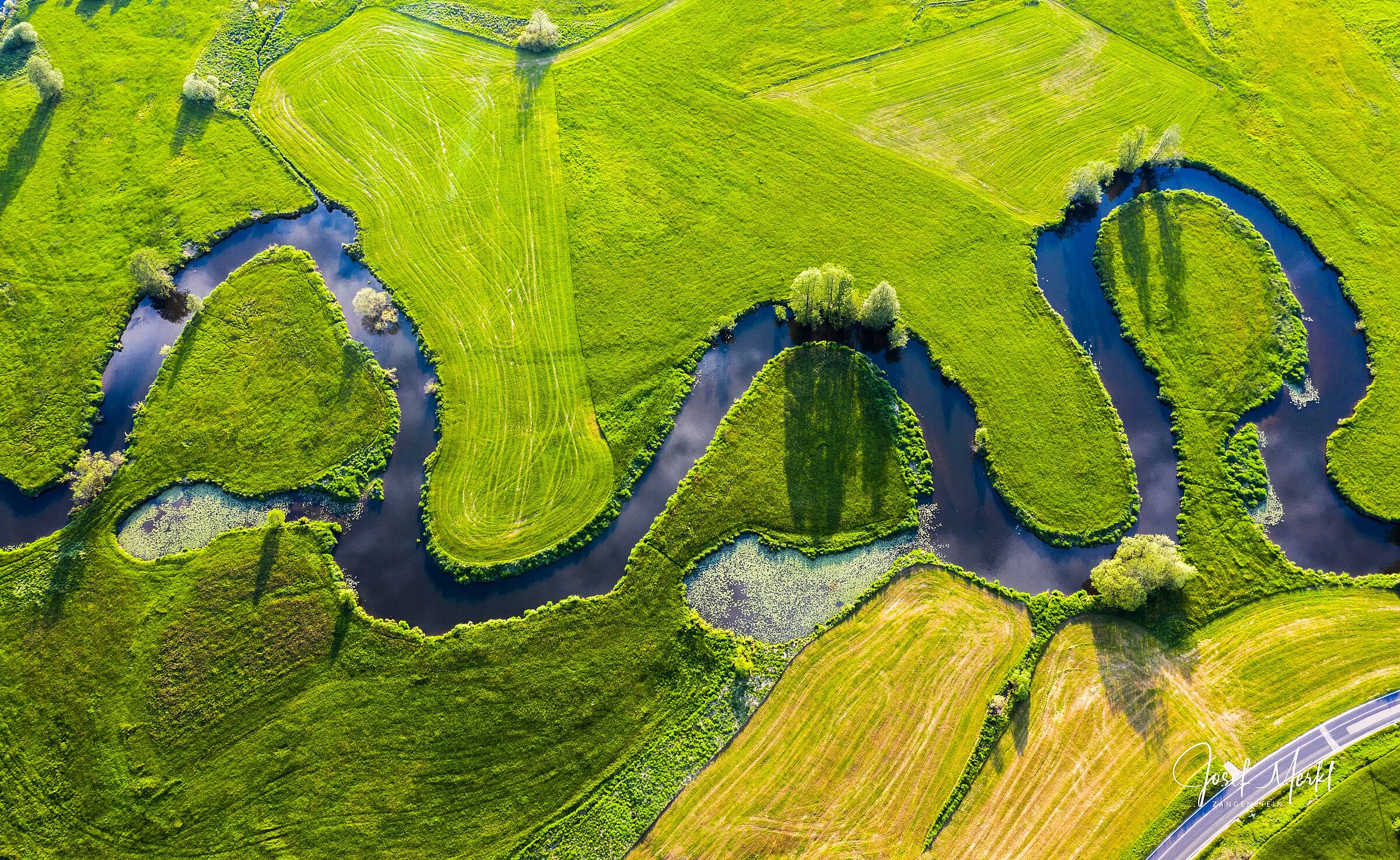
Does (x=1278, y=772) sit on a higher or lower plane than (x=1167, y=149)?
lower

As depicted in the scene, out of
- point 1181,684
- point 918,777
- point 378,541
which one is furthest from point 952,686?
point 378,541

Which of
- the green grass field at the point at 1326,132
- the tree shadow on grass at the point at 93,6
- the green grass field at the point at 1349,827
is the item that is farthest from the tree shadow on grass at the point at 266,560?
the green grass field at the point at 1326,132

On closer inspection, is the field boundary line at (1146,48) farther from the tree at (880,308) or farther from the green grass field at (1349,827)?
the green grass field at (1349,827)

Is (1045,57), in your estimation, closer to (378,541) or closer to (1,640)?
(378,541)

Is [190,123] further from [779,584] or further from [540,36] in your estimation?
[779,584]

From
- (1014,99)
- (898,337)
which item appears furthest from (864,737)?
(1014,99)
